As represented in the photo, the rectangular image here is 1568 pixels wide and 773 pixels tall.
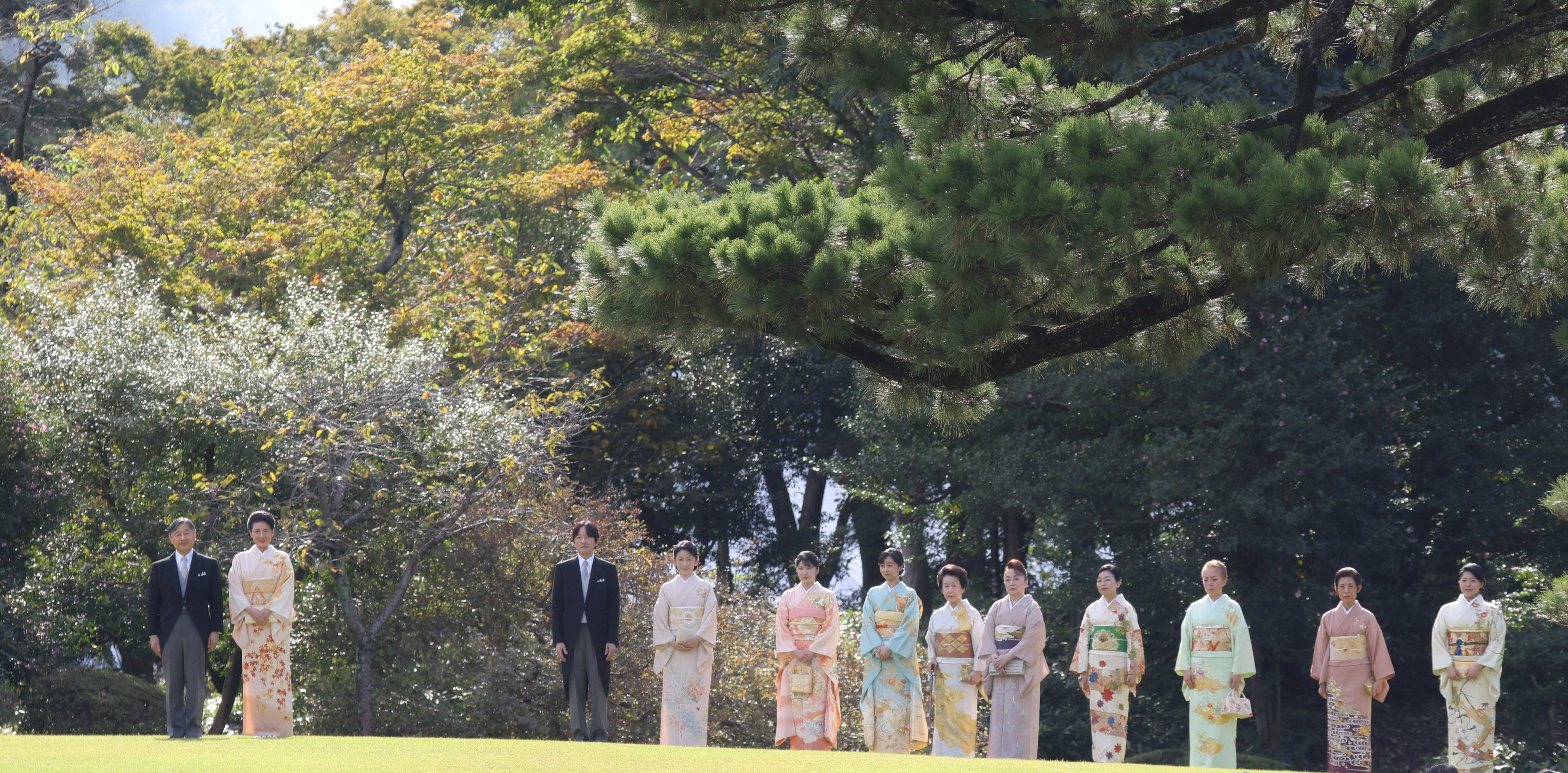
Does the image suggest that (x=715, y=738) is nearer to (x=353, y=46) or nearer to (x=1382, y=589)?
(x=1382, y=589)

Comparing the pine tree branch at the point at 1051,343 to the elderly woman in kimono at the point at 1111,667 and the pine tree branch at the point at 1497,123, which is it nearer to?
the pine tree branch at the point at 1497,123

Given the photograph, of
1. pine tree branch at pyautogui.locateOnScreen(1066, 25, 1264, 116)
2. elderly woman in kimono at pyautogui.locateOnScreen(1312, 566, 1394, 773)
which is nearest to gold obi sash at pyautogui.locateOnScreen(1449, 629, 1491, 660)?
elderly woman in kimono at pyautogui.locateOnScreen(1312, 566, 1394, 773)

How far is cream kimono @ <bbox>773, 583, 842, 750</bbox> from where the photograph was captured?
33.1 feet

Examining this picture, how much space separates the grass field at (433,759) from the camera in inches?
241

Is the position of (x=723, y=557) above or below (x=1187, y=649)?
above

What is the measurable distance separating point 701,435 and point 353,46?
11.6 meters

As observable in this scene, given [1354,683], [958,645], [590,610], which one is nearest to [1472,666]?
[1354,683]

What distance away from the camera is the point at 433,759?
6.57m

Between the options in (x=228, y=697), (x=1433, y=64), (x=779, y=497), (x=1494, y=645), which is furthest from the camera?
(x=779, y=497)

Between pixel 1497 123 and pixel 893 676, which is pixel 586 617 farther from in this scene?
pixel 1497 123

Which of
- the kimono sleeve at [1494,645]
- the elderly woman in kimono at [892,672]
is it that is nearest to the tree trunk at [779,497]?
the elderly woman in kimono at [892,672]

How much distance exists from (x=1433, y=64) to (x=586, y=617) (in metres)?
6.28

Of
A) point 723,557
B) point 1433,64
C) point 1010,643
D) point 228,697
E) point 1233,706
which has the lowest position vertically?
point 228,697

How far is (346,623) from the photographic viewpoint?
1179 cm
